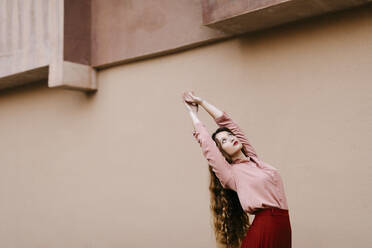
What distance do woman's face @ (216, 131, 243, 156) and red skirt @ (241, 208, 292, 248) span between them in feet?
1.76

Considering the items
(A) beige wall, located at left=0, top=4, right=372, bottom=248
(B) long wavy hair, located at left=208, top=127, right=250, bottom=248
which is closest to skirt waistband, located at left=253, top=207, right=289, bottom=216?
(B) long wavy hair, located at left=208, top=127, right=250, bottom=248

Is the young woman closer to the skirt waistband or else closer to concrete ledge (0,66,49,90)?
the skirt waistband

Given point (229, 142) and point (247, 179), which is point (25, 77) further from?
point (247, 179)

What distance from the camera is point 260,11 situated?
4.49 metres

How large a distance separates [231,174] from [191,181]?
201cm

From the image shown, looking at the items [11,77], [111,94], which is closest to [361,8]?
[111,94]

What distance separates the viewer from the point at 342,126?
4430 mm

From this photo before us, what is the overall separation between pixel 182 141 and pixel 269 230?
2.46 metres

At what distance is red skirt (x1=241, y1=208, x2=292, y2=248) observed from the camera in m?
3.39

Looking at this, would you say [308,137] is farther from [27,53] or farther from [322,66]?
[27,53]

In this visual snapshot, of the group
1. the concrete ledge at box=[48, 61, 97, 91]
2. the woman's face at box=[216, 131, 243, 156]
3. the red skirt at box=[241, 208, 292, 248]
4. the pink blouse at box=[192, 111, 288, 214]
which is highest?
the concrete ledge at box=[48, 61, 97, 91]

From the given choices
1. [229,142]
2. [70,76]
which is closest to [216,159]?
[229,142]

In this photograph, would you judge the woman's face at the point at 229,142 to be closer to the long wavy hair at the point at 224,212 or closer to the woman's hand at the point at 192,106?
the long wavy hair at the point at 224,212

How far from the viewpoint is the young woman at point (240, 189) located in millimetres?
3428
